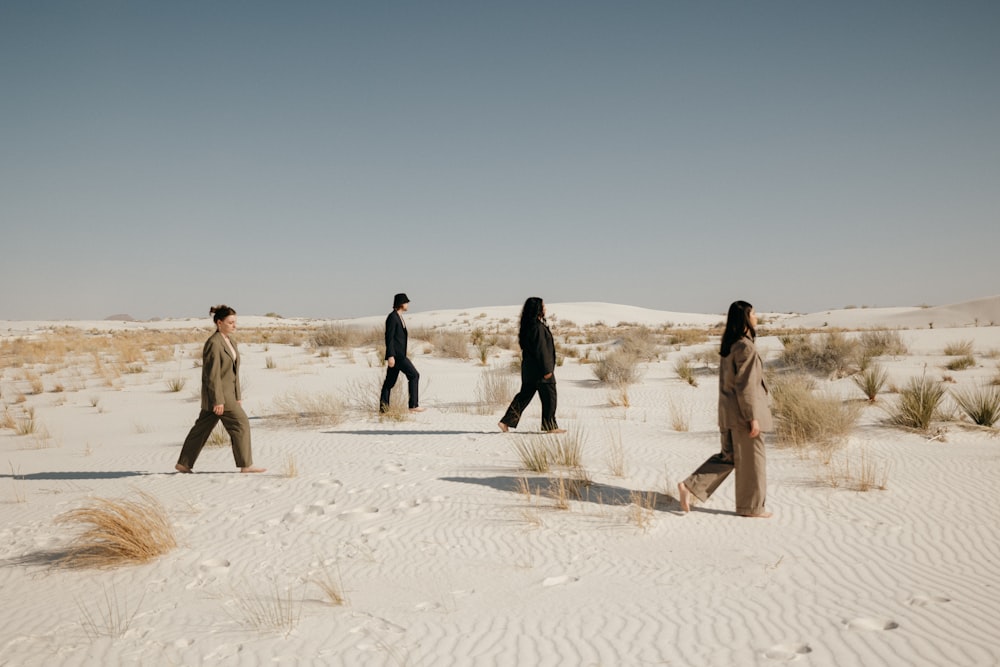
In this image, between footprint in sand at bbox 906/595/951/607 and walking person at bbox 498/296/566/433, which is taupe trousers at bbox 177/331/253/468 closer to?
walking person at bbox 498/296/566/433

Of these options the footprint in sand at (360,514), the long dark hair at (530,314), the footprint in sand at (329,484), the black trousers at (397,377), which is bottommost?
the footprint in sand at (360,514)

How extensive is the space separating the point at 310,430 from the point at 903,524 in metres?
8.44

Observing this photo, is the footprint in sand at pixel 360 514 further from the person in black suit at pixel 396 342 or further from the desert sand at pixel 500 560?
the person in black suit at pixel 396 342

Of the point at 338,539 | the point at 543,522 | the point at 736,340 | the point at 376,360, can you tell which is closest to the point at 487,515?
the point at 543,522

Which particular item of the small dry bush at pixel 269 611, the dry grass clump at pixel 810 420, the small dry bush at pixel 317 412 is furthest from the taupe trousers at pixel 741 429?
the small dry bush at pixel 317 412

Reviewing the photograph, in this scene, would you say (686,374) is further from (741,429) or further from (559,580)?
(559,580)

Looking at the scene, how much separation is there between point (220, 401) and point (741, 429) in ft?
17.4

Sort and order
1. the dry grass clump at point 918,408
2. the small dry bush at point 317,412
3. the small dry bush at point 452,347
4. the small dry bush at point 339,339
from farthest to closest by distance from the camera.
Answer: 1. the small dry bush at point 339,339
2. the small dry bush at point 452,347
3. the small dry bush at point 317,412
4. the dry grass clump at point 918,408

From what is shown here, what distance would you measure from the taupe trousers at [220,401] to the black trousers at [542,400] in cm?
Answer: 337

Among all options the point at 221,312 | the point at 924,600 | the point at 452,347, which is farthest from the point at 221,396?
the point at 452,347

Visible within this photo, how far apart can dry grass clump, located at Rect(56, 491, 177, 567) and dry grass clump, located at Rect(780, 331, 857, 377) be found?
647 inches

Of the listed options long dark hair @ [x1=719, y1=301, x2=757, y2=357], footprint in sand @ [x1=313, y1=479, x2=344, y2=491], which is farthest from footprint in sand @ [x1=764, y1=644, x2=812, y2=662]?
footprint in sand @ [x1=313, y1=479, x2=344, y2=491]

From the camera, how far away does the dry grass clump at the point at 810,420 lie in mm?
8414

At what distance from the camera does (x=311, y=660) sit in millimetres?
3133
